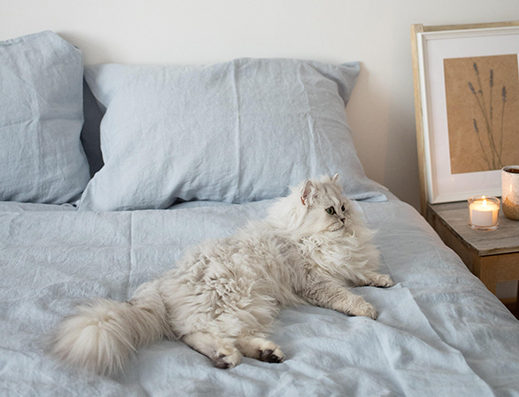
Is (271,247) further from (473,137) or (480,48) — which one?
(480,48)

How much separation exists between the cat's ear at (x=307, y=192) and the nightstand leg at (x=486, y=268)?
2.36 feet

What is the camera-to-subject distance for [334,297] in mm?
1048

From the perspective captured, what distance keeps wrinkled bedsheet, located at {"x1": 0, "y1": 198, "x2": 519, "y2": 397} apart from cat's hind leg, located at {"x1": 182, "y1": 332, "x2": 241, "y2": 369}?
0.06ft

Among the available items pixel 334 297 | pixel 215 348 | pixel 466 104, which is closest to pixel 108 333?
pixel 215 348

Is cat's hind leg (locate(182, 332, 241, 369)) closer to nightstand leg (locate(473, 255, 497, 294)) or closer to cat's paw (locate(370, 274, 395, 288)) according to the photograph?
cat's paw (locate(370, 274, 395, 288))

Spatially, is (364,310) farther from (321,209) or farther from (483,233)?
(483,233)

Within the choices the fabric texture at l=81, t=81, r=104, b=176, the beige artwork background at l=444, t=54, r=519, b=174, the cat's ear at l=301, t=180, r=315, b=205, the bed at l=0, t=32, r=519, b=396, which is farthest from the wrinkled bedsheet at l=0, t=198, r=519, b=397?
the beige artwork background at l=444, t=54, r=519, b=174

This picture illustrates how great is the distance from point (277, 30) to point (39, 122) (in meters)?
1.05

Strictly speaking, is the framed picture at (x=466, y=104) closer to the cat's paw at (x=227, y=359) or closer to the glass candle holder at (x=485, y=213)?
the glass candle holder at (x=485, y=213)

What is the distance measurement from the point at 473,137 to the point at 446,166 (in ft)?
0.56

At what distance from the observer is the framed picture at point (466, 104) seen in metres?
1.91

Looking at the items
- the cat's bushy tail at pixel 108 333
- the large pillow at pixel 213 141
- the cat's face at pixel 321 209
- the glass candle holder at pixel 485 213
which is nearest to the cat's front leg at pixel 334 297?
the cat's face at pixel 321 209

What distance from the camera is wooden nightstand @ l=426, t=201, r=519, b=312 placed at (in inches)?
58.0

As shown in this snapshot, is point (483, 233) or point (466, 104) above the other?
point (466, 104)
